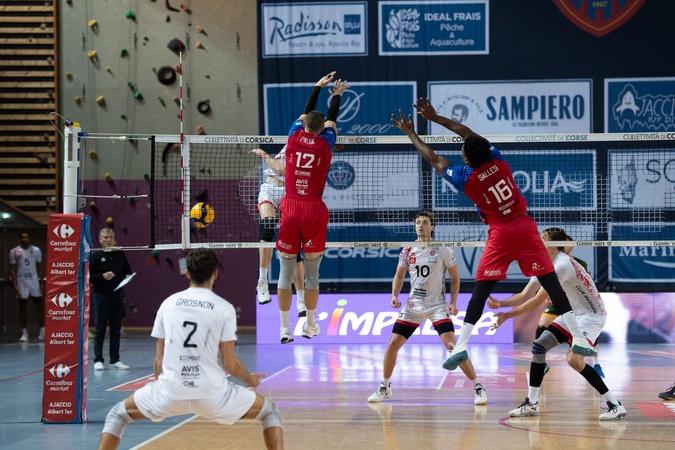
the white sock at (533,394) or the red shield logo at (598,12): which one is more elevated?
the red shield logo at (598,12)

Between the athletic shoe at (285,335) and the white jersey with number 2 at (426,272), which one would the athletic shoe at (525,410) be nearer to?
the white jersey with number 2 at (426,272)

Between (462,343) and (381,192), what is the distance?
30.5ft

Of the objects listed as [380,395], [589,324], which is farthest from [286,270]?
[589,324]

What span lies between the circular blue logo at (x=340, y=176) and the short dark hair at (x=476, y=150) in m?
9.95

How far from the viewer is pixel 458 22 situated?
19641 millimetres

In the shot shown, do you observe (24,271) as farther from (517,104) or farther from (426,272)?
(426,272)

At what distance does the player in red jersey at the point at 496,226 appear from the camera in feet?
29.5

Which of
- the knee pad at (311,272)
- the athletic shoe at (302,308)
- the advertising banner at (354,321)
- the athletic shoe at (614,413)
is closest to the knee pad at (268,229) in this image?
the athletic shoe at (302,308)

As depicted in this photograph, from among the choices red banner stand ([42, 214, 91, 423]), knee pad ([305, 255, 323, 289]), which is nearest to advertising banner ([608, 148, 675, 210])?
knee pad ([305, 255, 323, 289])

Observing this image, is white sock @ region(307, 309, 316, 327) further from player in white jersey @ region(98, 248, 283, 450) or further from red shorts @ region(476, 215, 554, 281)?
player in white jersey @ region(98, 248, 283, 450)

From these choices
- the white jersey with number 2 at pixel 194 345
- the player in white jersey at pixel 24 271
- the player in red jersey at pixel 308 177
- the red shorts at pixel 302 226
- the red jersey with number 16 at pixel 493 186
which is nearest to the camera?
the white jersey with number 2 at pixel 194 345

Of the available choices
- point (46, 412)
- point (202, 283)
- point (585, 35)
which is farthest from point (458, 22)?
point (202, 283)

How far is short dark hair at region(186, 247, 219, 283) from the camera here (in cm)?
651

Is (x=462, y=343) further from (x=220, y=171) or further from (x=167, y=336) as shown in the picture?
(x=220, y=171)
